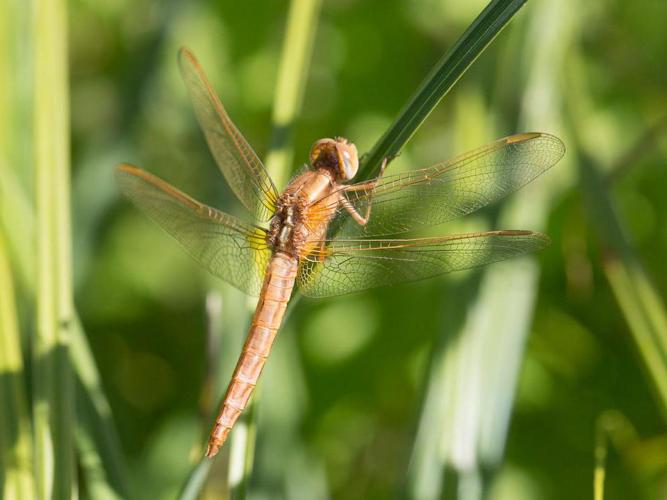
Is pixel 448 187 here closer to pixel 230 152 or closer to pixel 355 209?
pixel 355 209

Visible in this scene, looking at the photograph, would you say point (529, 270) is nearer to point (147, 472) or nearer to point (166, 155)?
point (147, 472)

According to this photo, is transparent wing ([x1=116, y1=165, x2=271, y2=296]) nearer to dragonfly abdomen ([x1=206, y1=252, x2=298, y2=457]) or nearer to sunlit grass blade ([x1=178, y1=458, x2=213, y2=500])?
dragonfly abdomen ([x1=206, y1=252, x2=298, y2=457])

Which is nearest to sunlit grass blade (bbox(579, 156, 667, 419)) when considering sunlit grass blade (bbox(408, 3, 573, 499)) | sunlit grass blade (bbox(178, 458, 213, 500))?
sunlit grass blade (bbox(408, 3, 573, 499))

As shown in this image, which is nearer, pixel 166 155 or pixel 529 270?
pixel 529 270

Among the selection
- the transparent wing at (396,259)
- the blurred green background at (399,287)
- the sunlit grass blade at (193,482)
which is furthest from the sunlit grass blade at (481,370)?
the sunlit grass blade at (193,482)

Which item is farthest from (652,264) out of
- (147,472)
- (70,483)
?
(70,483)

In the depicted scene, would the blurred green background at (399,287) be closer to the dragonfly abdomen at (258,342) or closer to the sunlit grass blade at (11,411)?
the dragonfly abdomen at (258,342)
